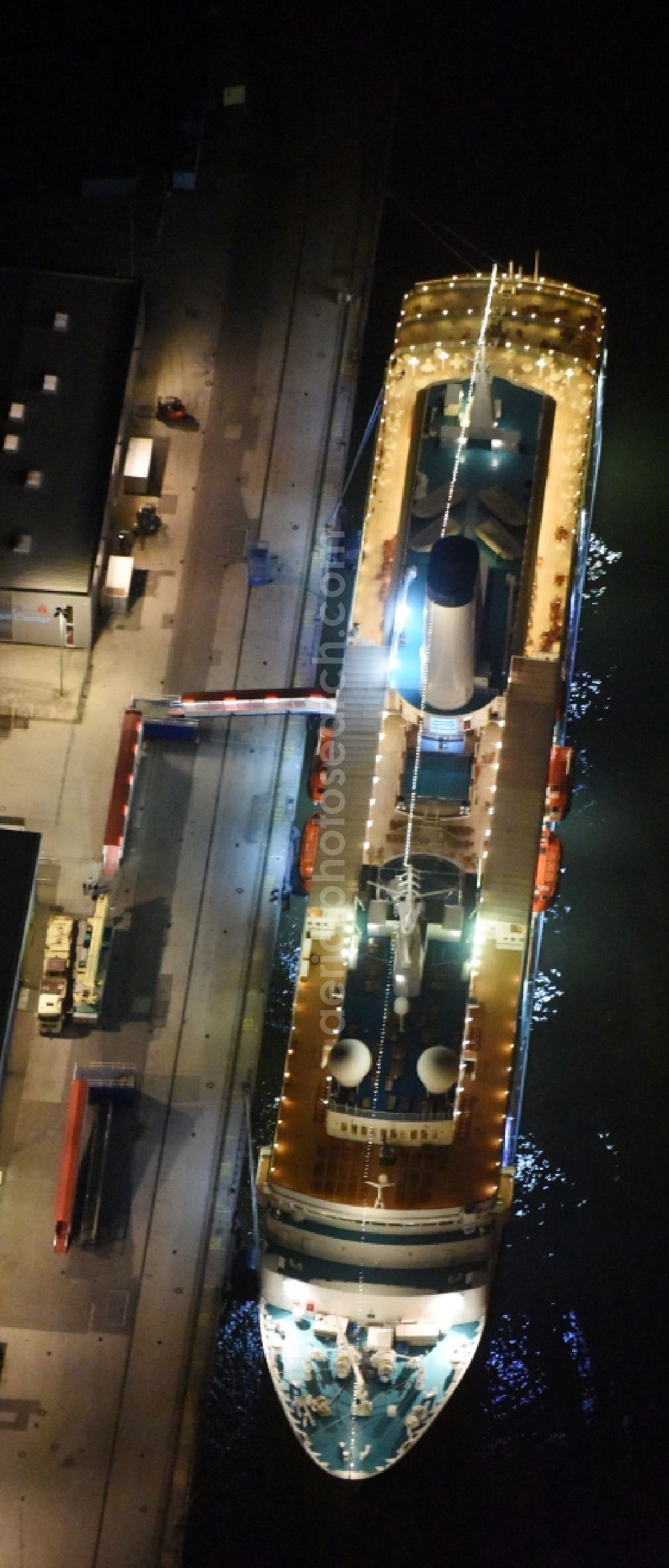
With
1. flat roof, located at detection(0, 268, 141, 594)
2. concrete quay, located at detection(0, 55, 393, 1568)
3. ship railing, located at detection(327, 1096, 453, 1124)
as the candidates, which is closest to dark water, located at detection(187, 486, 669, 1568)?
concrete quay, located at detection(0, 55, 393, 1568)

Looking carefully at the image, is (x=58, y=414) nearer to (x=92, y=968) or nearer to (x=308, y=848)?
(x=308, y=848)

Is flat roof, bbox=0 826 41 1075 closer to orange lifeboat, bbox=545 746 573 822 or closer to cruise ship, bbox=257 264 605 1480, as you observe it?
cruise ship, bbox=257 264 605 1480

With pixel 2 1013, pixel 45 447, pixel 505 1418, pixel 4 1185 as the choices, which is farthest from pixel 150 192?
pixel 505 1418

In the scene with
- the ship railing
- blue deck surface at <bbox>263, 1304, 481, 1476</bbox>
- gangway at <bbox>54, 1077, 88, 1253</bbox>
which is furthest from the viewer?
gangway at <bbox>54, 1077, 88, 1253</bbox>

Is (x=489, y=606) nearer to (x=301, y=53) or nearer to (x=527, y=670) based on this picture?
(x=527, y=670)

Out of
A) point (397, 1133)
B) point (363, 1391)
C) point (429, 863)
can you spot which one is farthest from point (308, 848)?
point (363, 1391)

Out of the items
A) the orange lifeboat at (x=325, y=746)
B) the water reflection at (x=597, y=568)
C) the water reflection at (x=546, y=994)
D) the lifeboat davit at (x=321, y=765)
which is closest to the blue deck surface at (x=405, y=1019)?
the lifeboat davit at (x=321, y=765)
